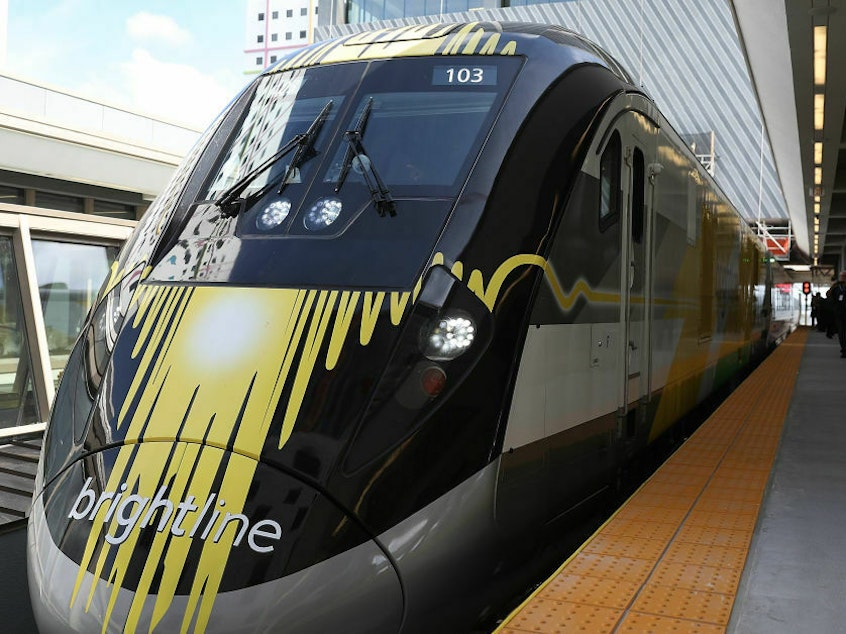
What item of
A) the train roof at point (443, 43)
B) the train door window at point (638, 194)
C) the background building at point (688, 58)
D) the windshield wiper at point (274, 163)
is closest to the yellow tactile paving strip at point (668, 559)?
the train door window at point (638, 194)

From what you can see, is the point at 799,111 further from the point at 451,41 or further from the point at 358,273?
the point at 358,273

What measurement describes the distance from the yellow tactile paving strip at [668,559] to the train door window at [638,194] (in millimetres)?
1397

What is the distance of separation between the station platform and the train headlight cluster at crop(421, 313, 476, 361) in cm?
88

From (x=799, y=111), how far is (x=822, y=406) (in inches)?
183

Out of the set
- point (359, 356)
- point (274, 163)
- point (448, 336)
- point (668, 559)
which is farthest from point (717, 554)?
point (274, 163)

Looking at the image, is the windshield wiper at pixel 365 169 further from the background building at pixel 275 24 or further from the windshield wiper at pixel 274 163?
the background building at pixel 275 24

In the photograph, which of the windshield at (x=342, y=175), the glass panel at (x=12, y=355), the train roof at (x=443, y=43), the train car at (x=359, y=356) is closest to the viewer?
the train car at (x=359, y=356)

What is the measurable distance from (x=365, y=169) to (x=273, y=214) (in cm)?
43

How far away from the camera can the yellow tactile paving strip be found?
2850 millimetres

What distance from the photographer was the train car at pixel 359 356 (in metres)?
2.84

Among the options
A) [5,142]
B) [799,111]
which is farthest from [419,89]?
[5,142]

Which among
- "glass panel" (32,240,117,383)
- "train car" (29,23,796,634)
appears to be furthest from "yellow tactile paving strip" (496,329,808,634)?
"glass panel" (32,240,117,383)

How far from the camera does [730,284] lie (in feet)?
34.7

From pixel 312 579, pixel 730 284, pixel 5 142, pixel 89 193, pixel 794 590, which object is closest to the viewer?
pixel 312 579
